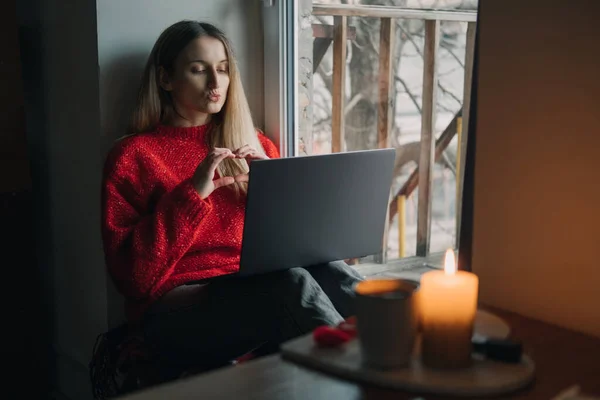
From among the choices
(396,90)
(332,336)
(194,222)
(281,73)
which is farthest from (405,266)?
(332,336)

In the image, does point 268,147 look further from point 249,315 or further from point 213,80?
point 249,315

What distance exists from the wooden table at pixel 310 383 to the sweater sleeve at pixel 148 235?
0.79 metres

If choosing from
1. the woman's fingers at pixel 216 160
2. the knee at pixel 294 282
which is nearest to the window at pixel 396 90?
the woman's fingers at pixel 216 160

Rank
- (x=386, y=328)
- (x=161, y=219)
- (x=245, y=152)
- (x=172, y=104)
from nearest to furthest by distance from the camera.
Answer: (x=386, y=328) → (x=161, y=219) → (x=245, y=152) → (x=172, y=104)

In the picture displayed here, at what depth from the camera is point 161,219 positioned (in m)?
1.60

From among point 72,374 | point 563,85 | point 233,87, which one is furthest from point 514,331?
point 72,374

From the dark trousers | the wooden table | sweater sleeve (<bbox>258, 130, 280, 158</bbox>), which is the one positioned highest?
sweater sleeve (<bbox>258, 130, 280, 158</bbox>)

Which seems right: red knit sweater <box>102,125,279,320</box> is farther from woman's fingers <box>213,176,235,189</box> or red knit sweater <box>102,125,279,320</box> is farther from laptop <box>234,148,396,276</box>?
laptop <box>234,148,396,276</box>

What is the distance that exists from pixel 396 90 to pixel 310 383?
4.95 feet

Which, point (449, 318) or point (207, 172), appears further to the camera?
point (207, 172)

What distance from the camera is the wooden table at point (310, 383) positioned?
0.76 m

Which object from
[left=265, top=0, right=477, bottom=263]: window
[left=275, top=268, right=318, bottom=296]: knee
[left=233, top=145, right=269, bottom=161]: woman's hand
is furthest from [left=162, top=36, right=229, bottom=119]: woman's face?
[left=275, top=268, right=318, bottom=296]: knee

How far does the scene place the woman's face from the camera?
69.2 inches

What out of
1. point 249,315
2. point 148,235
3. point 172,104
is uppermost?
point 172,104
